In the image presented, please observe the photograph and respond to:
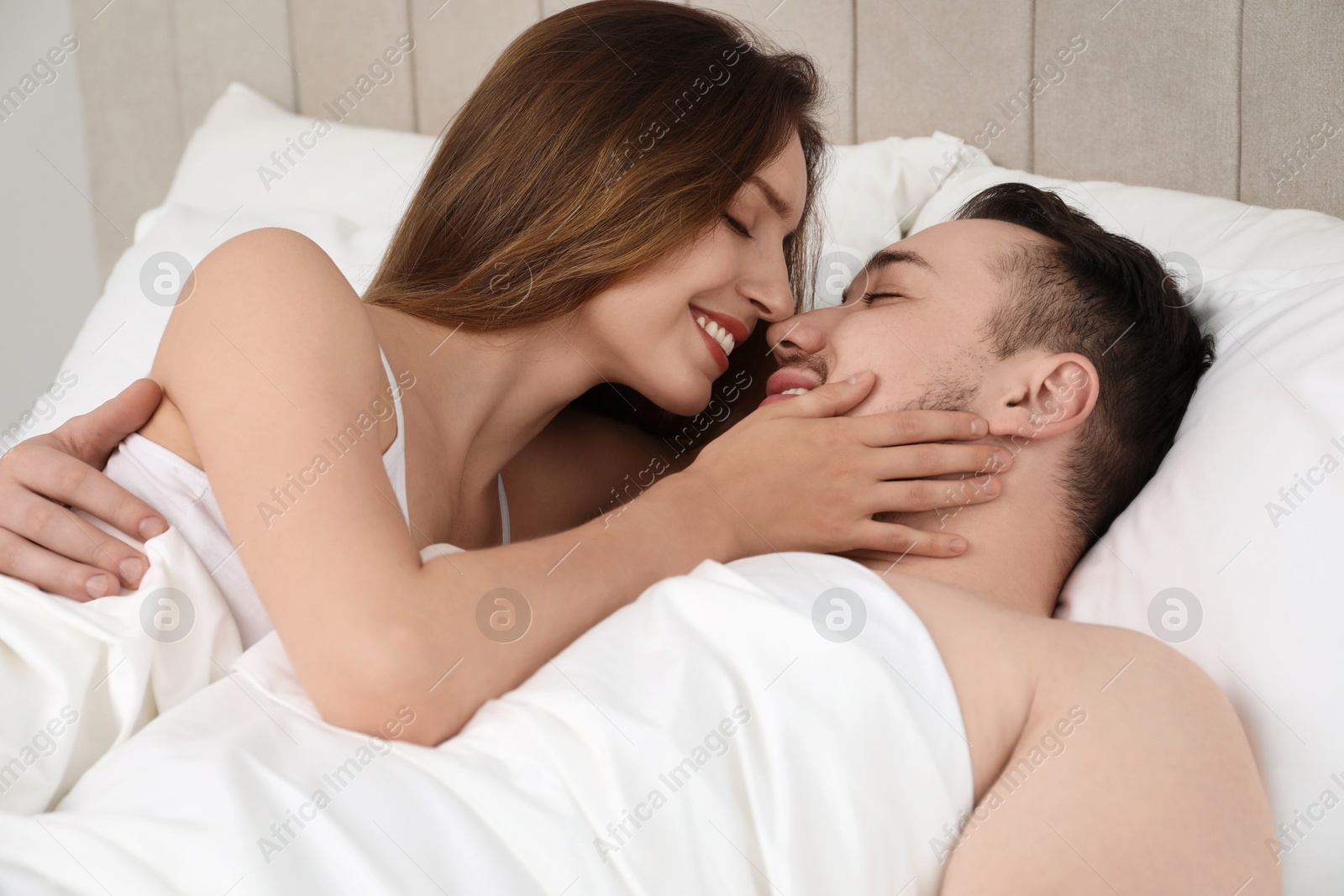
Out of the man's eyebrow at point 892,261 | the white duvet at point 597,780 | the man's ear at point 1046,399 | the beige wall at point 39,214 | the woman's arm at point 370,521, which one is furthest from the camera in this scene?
the beige wall at point 39,214

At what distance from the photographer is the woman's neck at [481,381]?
1.11 m

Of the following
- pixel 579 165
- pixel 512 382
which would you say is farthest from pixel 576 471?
pixel 579 165

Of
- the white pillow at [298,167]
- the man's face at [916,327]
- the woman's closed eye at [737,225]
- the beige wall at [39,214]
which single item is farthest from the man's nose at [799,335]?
the beige wall at [39,214]

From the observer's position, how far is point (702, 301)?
1205mm

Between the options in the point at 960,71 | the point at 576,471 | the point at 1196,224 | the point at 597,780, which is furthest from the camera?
the point at 960,71

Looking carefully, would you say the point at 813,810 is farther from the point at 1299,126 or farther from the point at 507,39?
the point at 507,39

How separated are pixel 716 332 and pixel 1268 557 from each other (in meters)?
0.65

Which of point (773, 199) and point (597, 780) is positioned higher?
point (773, 199)

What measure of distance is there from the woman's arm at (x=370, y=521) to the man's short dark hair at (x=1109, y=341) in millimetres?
174

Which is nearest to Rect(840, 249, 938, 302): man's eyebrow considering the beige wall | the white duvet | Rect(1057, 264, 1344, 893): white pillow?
Rect(1057, 264, 1344, 893): white pillow

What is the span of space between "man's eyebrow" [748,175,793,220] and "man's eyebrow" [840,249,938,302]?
0.41ft

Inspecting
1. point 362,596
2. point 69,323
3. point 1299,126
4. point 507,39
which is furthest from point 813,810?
point 69,323

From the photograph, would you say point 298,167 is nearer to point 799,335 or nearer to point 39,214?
point 39,214

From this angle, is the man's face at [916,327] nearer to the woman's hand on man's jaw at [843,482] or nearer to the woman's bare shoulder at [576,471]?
the woman's hand on man's jaw at [843,482]
